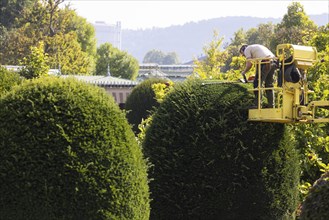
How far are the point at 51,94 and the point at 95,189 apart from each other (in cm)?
130

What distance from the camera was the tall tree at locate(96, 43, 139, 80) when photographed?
82.3 m

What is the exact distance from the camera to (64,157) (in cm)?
871

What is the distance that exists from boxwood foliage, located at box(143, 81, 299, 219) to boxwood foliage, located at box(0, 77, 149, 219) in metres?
2.69

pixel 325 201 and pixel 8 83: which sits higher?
pixel 8 83

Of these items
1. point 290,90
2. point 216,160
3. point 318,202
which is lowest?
point 318,202

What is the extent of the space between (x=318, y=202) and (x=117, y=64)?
7394 cm

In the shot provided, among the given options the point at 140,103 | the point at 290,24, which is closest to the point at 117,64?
the point at 290,24

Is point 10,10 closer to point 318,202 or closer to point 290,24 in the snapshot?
point 290,24

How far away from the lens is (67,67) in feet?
197

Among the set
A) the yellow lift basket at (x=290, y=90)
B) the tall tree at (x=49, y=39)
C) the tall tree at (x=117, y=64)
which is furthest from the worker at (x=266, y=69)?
the tall tree at (x=117, y=64)

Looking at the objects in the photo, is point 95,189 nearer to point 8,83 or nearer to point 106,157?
point 106,157

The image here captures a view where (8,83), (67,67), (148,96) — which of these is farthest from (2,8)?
(8,83)

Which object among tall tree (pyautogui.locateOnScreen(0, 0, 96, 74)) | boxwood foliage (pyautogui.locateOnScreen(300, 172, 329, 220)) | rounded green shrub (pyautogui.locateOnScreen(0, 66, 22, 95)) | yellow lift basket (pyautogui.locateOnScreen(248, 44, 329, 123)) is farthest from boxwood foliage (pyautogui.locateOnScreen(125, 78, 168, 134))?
tall tree (pyautogui.locateOnScreen(0, 0, 96, 74))

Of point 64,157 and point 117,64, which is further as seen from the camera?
point 117,64
